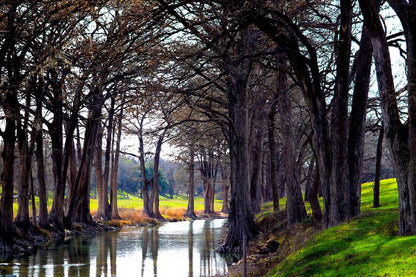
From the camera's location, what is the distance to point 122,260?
19.3 metres

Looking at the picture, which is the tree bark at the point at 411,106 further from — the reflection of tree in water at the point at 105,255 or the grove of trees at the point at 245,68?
the reflection of tree in water at the point at 105,255

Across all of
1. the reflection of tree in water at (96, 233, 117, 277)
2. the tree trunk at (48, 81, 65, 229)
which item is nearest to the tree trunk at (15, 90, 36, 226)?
the reflection of tree in water at (96, 233, 117, 277)

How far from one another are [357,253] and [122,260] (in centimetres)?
1170

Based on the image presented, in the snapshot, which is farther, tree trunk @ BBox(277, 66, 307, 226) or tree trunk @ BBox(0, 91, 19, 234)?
tree trunk @ BBox(0, 91, 19, 234)

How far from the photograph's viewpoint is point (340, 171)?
43.7 feet

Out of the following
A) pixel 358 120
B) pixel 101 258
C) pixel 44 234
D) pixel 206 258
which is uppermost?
pixel 358 120

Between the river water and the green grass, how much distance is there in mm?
4935

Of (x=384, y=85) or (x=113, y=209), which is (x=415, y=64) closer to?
(x=384, y=85)

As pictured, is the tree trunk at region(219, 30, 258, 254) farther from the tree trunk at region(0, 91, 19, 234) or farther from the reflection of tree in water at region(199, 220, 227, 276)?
the tree trunk at region(0, 91, 19, 234)

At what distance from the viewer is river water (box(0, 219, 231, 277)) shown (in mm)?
16062

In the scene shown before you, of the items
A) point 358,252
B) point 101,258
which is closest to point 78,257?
point 101,258

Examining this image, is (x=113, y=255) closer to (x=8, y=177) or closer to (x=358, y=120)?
(x=8, y=177)

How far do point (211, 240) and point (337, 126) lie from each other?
1607 centimetres

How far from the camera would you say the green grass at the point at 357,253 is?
8.50 m
